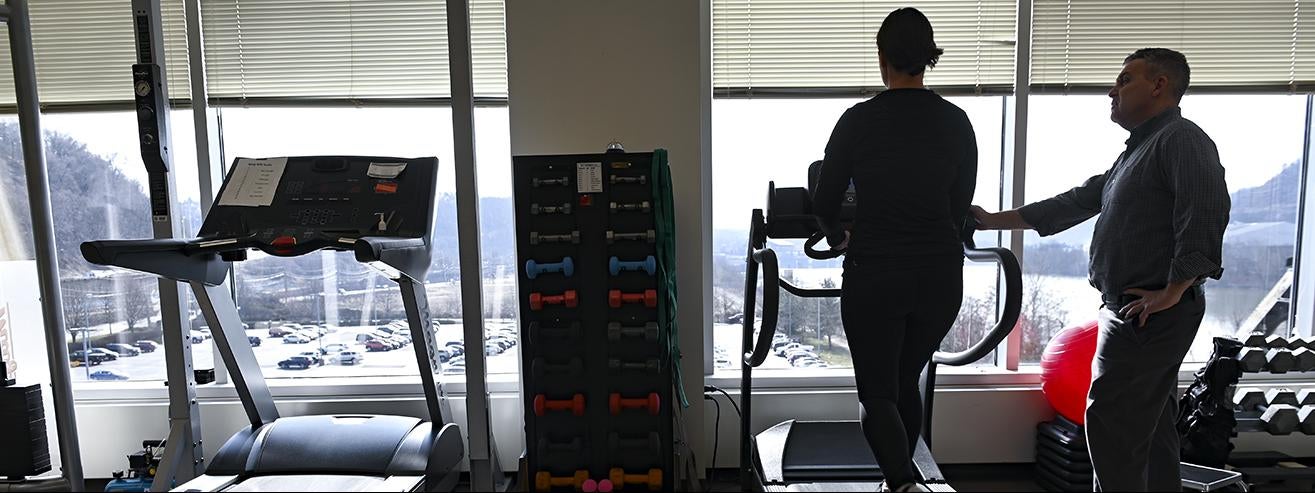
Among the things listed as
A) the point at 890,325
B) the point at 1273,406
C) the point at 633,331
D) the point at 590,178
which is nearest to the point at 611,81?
the point at 590,178

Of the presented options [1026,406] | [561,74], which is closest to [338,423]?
[561,74]

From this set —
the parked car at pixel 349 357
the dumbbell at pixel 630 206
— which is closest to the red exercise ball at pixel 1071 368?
the dumbbell at pixel 630 206

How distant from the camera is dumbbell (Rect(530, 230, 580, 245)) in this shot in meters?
2.28

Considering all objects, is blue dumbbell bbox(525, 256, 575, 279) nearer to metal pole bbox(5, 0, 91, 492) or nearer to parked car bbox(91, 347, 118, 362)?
metal pole bbox(5, 0, 91, 492)

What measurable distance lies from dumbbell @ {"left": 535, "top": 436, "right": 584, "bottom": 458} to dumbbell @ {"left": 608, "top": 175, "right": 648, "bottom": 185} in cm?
98

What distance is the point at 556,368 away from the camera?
2.32 m

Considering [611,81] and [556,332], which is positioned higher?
[611,81]

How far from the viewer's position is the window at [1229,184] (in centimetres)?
289

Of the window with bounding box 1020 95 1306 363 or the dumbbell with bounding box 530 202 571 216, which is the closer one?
the dumbbell with bounding box 530 202 571 216

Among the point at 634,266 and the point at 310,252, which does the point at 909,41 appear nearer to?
the point at 634,266

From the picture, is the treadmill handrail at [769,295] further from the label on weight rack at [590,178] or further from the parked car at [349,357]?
the parked car at [349,357]

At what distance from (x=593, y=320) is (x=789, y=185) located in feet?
3.85

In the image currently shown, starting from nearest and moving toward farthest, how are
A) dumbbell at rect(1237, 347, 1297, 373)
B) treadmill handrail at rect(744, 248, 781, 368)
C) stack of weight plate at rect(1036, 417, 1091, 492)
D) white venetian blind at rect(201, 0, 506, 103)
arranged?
1. treadmill handrail at rect(744, 248, 781, 368)
2. dumbbell at rect(1237, 347, 1297, 373)
3. stack of weight plate at rect(1036, 417, 1091, 492)
4. white venetian blind at rect(201, 0, 506, 103)

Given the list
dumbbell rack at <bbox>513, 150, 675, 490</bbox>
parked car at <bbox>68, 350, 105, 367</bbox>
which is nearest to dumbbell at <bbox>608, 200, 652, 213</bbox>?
dumbbell rack at <bbox>513, 150, 675, 490</bbox>
